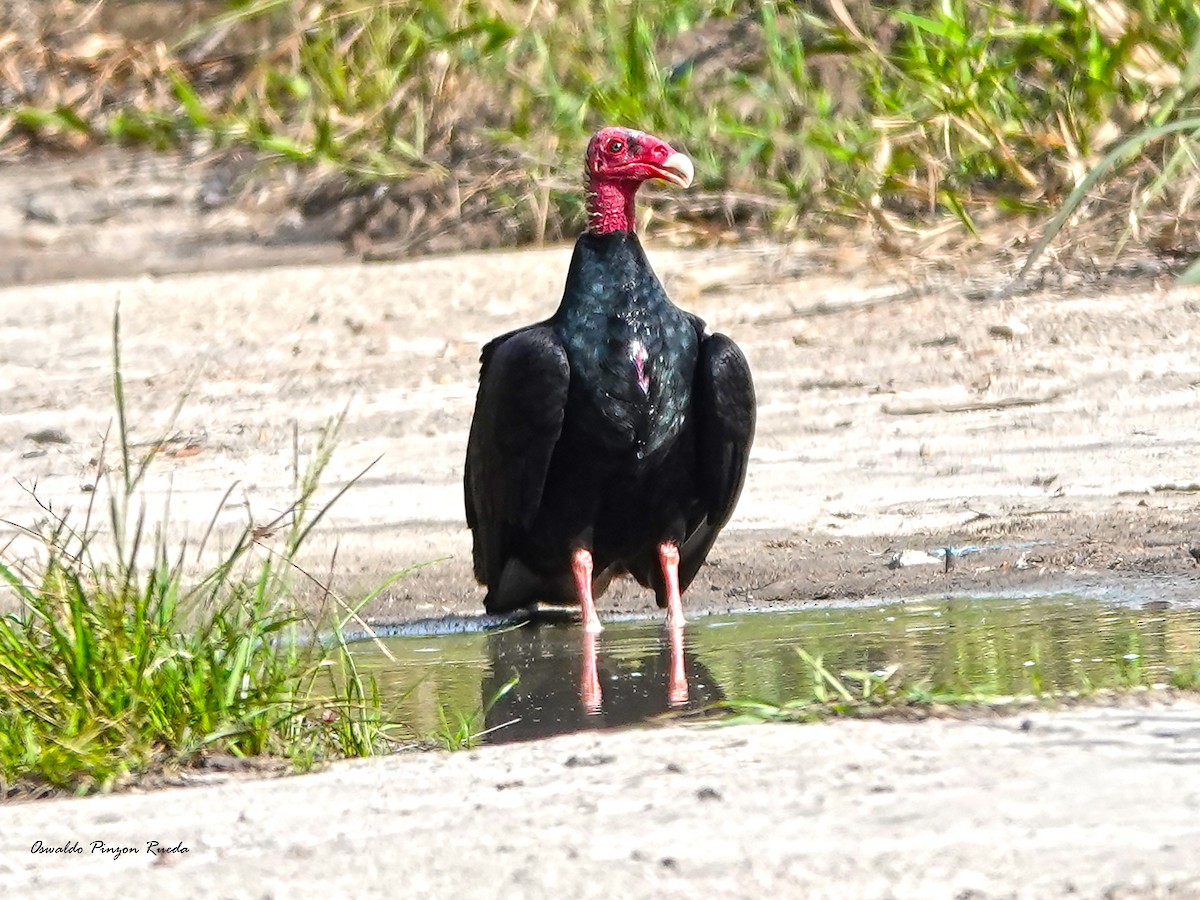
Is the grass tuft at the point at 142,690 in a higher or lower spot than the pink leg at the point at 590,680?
higher

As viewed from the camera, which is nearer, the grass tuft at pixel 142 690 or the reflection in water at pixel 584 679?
the grass tuft at pixel 142 690

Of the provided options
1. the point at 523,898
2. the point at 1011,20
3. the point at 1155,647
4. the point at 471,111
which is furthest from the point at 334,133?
the point at 523,898

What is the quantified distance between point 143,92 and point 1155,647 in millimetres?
8312

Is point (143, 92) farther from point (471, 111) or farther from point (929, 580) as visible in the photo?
point (929, 580)

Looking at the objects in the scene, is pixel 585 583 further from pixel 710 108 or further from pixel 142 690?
pixel 710 108

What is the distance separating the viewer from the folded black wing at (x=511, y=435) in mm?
5195

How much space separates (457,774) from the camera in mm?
3395

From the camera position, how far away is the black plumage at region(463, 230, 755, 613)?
205 inches

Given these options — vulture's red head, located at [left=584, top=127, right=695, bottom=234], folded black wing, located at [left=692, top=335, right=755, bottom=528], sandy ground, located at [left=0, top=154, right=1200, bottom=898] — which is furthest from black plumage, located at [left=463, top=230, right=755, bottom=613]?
sandy ground, located at [left=0, top=154, right=1200, bottom=898]

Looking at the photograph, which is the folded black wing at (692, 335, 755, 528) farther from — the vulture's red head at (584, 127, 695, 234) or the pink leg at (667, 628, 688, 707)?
the vulture's red head at (584, 127, 695, 234)

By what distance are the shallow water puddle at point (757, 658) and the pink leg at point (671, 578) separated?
0.05 meters

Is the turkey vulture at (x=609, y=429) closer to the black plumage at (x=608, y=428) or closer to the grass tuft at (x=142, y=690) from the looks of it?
the black plumage at (x=608, y=428)

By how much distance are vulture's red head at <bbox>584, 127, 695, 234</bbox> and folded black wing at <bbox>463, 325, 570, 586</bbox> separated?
0.49 meters

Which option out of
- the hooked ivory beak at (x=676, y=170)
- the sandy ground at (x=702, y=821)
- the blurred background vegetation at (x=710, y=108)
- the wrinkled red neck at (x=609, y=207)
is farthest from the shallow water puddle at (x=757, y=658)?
the blurred background vegetation at (x=710, y=108)
